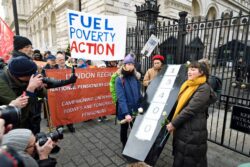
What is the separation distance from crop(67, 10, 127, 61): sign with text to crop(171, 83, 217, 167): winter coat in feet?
7.28

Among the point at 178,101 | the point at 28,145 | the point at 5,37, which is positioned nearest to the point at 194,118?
the point at 178,101

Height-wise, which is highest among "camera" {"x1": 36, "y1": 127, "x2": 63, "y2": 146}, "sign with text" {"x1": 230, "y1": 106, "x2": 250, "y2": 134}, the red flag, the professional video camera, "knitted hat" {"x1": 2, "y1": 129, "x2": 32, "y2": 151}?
the red flag

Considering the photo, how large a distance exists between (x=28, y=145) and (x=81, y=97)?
3.26 metres

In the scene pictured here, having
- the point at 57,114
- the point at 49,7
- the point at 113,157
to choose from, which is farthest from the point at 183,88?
the point at 49,7

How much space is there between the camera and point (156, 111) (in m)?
2.74

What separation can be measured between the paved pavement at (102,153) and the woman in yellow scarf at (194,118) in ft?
2.65

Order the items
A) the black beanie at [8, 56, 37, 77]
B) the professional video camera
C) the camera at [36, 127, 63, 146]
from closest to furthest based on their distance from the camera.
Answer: the professional video camera < the camera at [36, 127, 63, 146] < the black beanie at [8, 56, 37, 77]

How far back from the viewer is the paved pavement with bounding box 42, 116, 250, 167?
3.11m

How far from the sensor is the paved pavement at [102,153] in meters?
3.11

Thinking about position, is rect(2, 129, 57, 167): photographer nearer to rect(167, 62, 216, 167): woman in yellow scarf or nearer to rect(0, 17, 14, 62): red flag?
rect(167, 62, 216, 167): woman in yellow scarf

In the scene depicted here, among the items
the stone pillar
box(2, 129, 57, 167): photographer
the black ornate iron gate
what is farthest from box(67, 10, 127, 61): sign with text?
box(2, 129, 57, 167): photographer

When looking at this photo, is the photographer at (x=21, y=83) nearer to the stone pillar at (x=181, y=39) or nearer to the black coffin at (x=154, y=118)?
the black coffin at (x=154, y=118)

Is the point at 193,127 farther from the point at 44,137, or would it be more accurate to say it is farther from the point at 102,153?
the point at 102,153

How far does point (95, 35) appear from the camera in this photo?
3.78m
